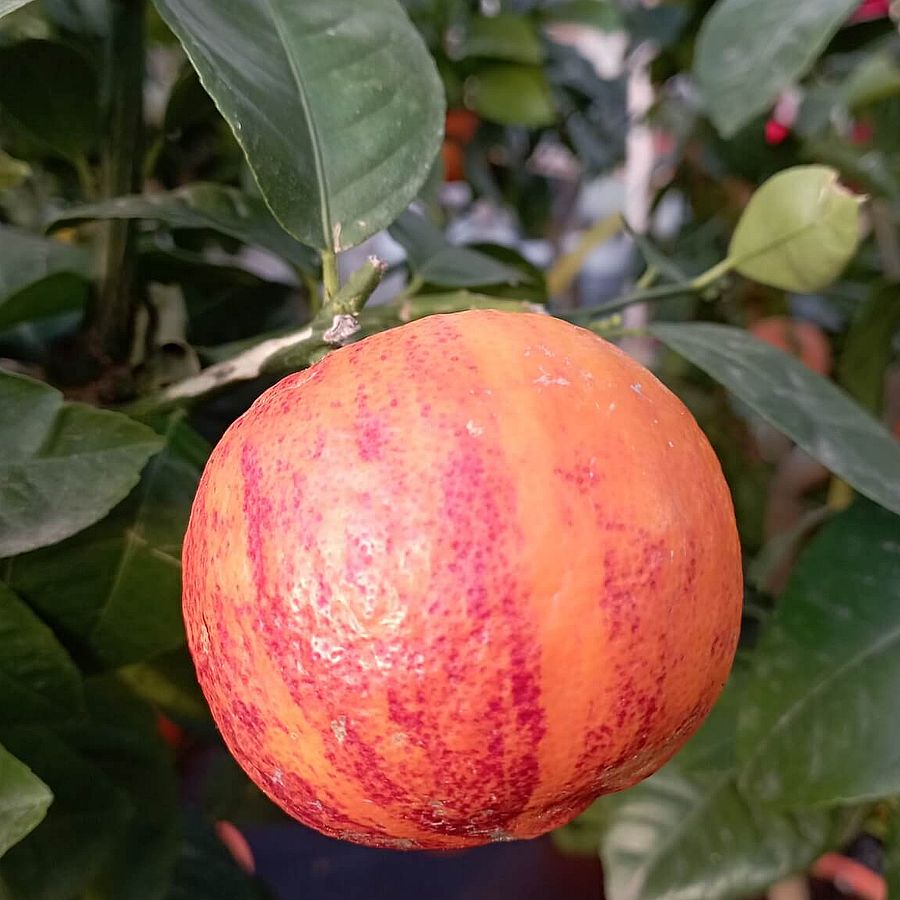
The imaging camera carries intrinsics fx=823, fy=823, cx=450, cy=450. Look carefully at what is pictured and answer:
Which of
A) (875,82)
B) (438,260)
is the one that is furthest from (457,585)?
(875,82)

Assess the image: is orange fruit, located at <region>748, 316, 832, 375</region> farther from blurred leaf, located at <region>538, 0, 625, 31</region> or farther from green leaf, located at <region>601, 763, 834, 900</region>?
green leaf, located at <region>601, 763, 834, 900</region>

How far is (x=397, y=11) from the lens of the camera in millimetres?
352

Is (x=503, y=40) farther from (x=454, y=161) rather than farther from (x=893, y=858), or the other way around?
(x=893, y=858)

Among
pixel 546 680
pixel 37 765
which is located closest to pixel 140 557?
pixel 37 765

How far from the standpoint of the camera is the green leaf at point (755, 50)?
48 centimetres

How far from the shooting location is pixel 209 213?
0.38m

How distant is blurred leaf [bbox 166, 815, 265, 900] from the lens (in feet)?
1.75

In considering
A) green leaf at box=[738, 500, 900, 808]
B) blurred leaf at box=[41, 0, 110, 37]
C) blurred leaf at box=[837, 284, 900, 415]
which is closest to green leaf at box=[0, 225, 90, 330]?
blurred leaf at box=[41, 0, 110, 37]

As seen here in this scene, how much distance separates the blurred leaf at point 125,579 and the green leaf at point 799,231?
293 mm

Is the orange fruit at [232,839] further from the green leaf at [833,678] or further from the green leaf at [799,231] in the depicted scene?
Answer: the green leaf at [799,231]

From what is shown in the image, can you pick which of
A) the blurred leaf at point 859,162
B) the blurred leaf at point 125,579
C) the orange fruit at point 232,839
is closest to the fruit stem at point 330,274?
the blurred leaf at point 125,579

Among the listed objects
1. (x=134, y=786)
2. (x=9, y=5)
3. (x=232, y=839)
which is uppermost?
(x=9, y=5)

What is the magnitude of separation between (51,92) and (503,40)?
0.49 metres

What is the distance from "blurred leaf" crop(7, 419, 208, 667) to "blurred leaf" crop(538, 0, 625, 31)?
0.75 m
